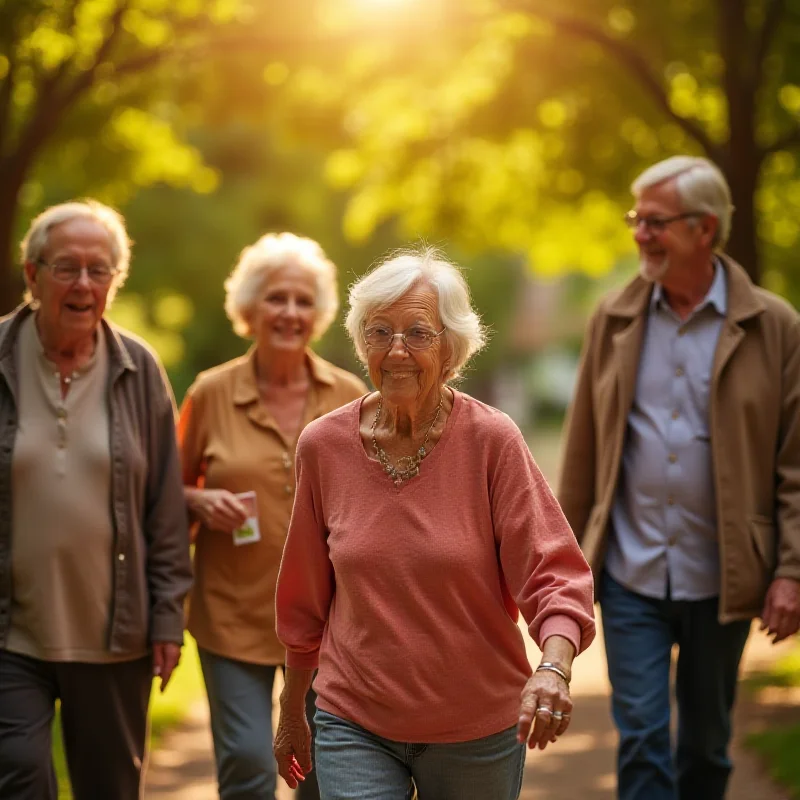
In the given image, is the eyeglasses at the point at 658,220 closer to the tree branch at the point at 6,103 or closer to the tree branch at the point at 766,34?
the tree branch at the point at 766,34

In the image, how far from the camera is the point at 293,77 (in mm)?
12086

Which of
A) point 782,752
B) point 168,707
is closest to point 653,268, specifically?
point 782,752

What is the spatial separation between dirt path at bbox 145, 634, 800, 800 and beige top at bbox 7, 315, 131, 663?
8.24ft

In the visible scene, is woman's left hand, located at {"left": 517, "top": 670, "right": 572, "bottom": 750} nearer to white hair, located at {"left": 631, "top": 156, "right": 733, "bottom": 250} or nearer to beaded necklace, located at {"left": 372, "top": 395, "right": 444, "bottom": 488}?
beaded necklace, located at {"left": 372, "top": 395, "right": 444, "bottom": 488}

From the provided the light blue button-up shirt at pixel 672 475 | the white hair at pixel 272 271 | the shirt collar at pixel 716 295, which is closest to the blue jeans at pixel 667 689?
the light blue button-up shirt at pixel 672 475

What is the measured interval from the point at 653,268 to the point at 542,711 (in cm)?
265

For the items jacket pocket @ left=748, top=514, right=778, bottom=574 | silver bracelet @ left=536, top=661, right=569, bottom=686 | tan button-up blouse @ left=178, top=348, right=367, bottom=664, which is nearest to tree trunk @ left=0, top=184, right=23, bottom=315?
tan button-up blouse @ left=178, top=348, right=367, bottom=664

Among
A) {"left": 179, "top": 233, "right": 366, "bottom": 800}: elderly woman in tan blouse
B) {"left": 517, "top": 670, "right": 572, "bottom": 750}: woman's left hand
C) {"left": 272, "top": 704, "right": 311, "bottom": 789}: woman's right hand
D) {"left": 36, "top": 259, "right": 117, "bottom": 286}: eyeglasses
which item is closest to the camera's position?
{"left": 517, "top": 670, "right": 572, "bottom": 750}: woman's left hand

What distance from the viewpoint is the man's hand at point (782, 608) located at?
5.48 metres

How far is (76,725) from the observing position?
17.1 feet

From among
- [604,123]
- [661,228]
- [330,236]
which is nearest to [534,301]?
[330,236]

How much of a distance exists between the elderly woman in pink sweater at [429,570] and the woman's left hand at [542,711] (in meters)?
0.16

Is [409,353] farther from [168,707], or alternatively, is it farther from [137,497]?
[168,707]

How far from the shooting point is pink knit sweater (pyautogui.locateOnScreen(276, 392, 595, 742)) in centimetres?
391
